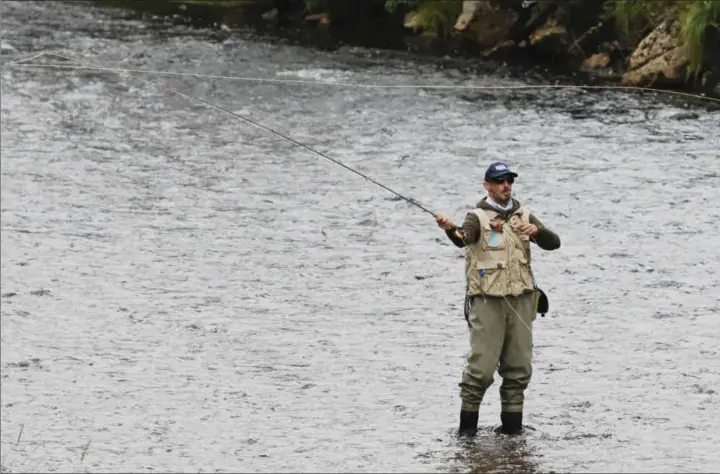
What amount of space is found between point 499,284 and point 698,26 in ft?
48.2

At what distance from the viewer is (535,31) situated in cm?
2705

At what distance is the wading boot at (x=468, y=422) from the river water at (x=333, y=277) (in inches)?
5.8

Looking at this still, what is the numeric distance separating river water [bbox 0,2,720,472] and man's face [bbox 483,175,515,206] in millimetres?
1477

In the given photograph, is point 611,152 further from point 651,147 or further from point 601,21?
point 601,21

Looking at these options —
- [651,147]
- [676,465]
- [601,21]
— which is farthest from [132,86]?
[676,465]

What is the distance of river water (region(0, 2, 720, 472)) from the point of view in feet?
29.9

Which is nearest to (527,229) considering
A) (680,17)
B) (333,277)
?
(333,277)

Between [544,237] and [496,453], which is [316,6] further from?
[496,453]

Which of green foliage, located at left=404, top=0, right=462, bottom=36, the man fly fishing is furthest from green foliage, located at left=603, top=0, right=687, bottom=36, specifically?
the man fly fishing

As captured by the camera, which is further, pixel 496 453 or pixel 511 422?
pixel 511 422

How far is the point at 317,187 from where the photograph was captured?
17734 mm

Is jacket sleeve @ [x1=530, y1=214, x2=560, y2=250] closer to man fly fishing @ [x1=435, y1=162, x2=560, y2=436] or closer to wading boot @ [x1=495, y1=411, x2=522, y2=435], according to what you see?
man fly fishing @ [x1=435, y1=162, x2=560, y2=436]

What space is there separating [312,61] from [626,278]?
14.4 metres

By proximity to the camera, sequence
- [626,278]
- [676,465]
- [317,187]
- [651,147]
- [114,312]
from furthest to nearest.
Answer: [651,147], [317,187], [626,278], [114,312], [676,465]
